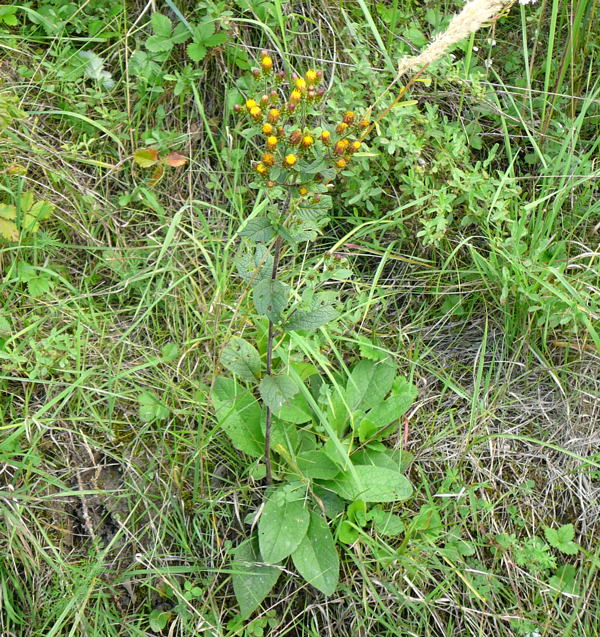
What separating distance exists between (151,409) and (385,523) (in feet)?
2.70

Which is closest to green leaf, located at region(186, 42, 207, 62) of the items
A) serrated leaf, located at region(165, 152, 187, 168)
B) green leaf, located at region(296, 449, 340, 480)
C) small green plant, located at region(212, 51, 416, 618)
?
serrated leaf, located at region(165, 152, 187, 168)

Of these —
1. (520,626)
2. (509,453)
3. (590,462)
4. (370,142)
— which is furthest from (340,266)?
(520,626)

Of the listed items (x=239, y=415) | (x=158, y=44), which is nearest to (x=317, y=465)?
(x=239, y=415)

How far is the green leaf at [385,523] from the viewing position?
2.08 m

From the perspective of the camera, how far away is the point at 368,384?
2281mm

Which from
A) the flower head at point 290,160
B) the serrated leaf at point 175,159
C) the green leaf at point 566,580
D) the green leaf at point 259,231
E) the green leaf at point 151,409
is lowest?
the green leaf at point 566,580

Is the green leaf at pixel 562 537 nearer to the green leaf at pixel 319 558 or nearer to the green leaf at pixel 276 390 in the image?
the green leaf at pixel 319 558

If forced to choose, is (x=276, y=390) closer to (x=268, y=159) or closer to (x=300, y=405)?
(x=300, y=405)

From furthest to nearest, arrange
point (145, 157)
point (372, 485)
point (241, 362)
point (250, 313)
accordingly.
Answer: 1. point (145, 157)
2. point (250, 313)
3. point (372, 485)
4. point (241, 362)

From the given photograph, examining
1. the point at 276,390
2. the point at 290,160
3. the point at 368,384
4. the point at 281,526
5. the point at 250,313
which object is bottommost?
the point at 281,526

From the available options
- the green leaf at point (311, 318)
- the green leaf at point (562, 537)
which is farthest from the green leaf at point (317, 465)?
the green leaf at point (562, 537)

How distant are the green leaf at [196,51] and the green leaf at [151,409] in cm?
128

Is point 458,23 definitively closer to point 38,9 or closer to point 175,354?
point 175,354

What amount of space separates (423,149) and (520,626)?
1655 mm
